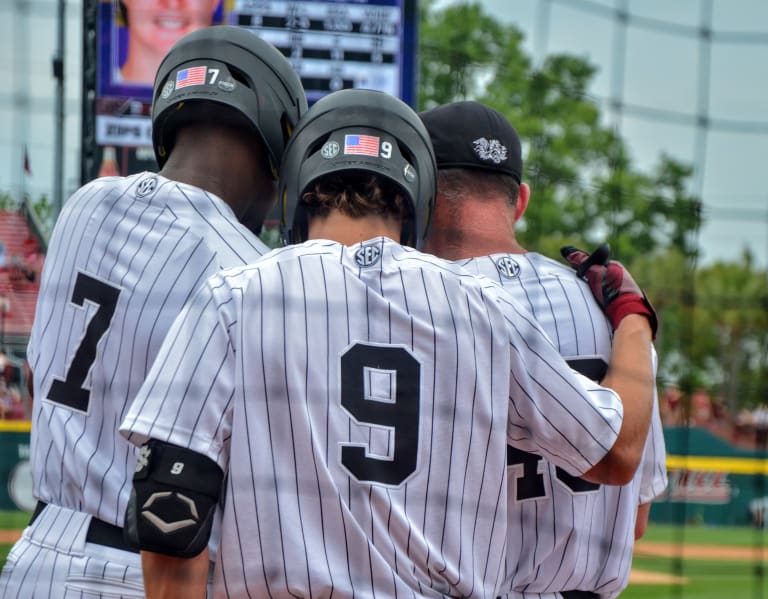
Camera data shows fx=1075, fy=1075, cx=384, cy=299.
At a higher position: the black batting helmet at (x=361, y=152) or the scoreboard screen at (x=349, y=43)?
the scoreboard screen at (x=349, y=43)

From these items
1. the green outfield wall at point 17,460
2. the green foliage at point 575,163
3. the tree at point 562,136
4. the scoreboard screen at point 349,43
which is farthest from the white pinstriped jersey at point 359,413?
the green outfield wall at point 17,460

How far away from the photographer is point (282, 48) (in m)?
5.30

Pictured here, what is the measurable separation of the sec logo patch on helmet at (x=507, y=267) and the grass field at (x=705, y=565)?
351 centimetres

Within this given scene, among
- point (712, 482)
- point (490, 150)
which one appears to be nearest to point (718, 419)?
point (712, 482)

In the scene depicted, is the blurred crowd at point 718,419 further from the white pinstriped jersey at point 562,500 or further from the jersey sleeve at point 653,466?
the white pinstriped jersey at point 562,500

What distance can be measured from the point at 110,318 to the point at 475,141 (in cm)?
88

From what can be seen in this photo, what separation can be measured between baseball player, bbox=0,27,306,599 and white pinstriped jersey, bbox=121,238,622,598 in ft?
0.87

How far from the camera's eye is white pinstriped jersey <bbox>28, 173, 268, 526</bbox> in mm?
1960

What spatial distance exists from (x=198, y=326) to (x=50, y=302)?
19.4 inches

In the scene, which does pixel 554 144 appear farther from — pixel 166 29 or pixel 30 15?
pixel 30 15

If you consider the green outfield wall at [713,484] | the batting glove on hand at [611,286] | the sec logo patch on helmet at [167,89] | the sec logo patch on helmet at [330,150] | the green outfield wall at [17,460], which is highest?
the sec logo patch on helmet at [167,89]

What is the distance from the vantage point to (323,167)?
74.9 inches

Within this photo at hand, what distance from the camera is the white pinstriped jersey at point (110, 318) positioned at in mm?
1960

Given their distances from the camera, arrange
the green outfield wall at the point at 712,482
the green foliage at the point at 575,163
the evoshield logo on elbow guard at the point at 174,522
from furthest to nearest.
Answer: the green outfield wall at the point at 712,482 < the green foliage at the point at 575,163 < the evoshield logo on elbow guard at the point at 174,522
